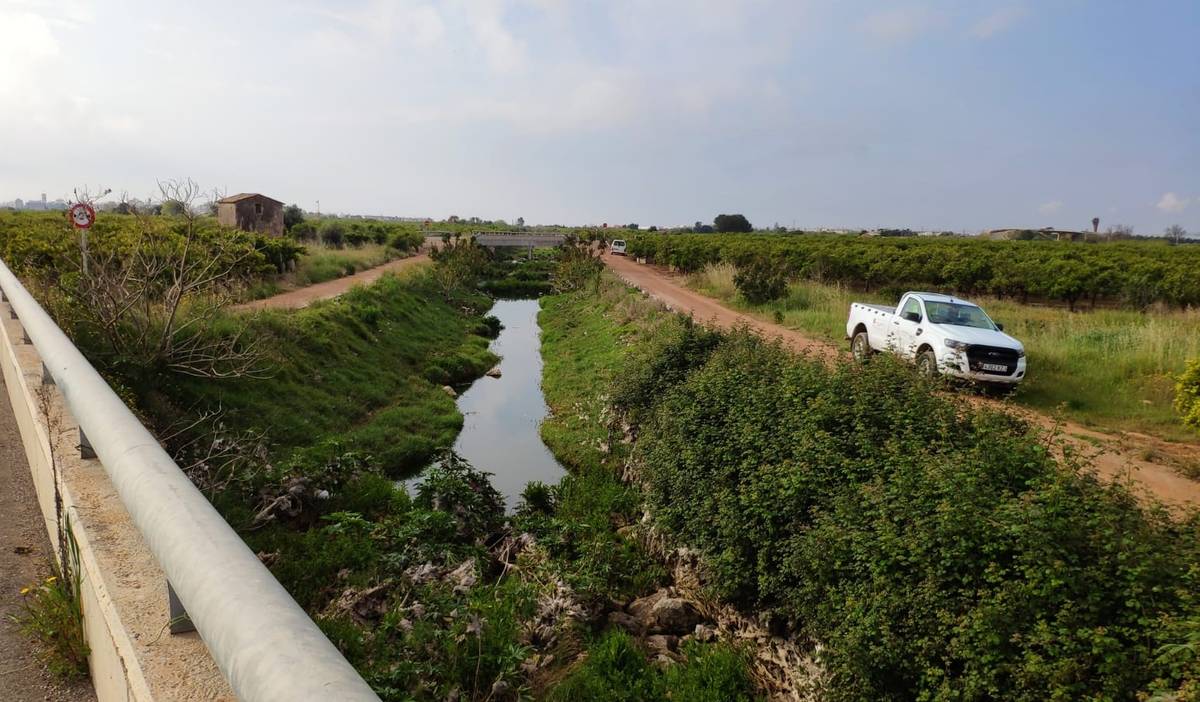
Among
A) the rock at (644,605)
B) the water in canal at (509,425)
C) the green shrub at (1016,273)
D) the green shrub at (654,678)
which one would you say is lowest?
the water in canal at (509,425)

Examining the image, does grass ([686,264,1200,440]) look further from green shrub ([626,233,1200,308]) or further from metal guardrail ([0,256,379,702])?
metal guardrail ([0,256,379,702])

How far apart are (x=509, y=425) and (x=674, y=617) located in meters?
10.5

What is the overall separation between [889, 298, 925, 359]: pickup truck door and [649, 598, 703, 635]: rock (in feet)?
27.6

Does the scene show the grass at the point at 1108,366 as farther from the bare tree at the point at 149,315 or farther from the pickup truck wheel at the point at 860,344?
the bare tree at the point at 149,315

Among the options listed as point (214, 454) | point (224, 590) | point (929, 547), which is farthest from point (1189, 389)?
point (214, 454)

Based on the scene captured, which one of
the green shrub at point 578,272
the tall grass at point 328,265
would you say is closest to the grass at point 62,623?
the tall grass at point 328,265

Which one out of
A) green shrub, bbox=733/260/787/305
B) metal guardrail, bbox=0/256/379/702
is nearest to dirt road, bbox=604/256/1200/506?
metal guardrail, bbox=0/256/379/702

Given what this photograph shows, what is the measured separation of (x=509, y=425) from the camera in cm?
1755

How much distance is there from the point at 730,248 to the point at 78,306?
36793 mm

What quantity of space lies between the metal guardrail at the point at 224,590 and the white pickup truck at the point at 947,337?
35.7 feet

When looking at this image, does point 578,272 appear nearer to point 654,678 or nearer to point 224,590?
point 654,678

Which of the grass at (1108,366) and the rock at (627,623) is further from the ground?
the grass at (1108,366)

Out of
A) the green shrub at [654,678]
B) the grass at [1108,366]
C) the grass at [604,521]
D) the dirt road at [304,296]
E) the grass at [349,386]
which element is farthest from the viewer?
the dirt road at [304,296]

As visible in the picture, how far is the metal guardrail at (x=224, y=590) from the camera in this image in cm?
144
